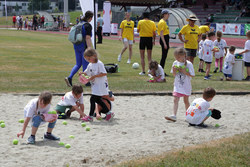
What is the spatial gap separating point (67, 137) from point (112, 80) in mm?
6517

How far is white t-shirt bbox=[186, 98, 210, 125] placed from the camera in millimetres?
7688

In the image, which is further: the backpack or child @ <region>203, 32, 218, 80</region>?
child @ <region>203, 32, 218, 80</region>

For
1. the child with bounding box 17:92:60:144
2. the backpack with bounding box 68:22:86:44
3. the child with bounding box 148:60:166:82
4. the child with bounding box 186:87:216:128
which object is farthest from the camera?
the child with bounding box 148:60:166:82

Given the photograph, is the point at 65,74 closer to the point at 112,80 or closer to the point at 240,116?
the point at 112,80

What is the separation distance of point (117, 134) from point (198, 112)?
163cm

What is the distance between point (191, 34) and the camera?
13992mm

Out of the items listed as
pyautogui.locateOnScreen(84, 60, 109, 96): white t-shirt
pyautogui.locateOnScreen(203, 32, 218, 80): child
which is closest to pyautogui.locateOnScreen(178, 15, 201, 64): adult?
pyautogui.locateOnScreen(203, 32, 218, 80): child

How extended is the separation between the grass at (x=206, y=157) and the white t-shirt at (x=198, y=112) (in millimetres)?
1274

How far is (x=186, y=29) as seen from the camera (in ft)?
45.9

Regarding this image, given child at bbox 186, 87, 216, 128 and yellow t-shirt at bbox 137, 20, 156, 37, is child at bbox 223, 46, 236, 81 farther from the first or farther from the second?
child at bbox 186, 87, 216, 128

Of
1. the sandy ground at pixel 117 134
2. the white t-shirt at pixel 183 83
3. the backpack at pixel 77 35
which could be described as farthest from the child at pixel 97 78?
the backpack at pixel 77 35

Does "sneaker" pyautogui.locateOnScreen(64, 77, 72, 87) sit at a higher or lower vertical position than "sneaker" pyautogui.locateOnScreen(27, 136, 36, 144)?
higher

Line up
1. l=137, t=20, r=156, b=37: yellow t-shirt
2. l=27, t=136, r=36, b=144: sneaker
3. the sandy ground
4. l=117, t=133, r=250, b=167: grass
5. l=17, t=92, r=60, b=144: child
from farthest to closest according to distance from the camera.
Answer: l=137, t=20, r=156, b=37: yellow t-shirt, l=27, t=136, r=36, b=144: sneaker, l=17, t=92, r=60, b=144: child, the sandy ground, l=117, t=133, r=250, b=167: grass

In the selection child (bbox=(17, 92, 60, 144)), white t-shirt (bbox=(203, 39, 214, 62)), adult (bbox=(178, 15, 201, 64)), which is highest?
adult (bbox=(178, 15, 201, 64))
